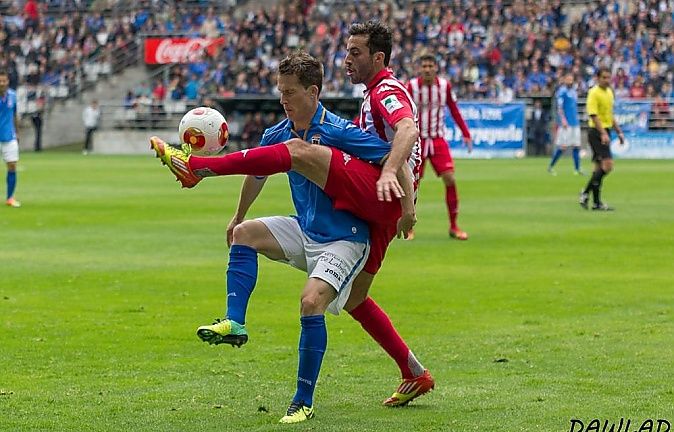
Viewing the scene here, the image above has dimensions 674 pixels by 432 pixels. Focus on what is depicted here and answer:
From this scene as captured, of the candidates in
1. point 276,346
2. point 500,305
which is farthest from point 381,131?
point 500,305

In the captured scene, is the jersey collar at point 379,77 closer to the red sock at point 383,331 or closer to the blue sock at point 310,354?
the red sock at point 383,331

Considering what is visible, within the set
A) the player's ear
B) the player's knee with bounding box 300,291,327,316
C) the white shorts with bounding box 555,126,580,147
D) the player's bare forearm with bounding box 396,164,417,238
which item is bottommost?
the white shorts with bounding box 555,126,580,147

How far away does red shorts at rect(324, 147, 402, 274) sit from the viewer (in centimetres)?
704

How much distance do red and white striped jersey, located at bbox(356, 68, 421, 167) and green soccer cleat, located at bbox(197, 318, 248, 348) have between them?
1.54 metres

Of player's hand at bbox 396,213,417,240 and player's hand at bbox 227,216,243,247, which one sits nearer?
player's hand at bbox 396,213,417,240

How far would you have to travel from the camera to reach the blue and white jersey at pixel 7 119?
23094mm

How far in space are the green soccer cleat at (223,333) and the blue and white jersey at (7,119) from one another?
675 inches

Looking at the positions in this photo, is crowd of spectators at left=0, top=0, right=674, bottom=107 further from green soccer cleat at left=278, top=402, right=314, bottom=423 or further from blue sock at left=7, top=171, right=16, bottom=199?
green soccer cleat at left=278, top=402, right=314, bottom=423

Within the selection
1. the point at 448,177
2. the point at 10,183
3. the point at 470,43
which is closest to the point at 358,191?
the point at 448,177

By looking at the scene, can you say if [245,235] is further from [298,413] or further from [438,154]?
[438,154]

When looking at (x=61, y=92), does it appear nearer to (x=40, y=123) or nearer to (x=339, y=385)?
(x=40, y=123)

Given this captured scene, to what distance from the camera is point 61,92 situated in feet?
183

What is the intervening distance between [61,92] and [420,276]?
145ft

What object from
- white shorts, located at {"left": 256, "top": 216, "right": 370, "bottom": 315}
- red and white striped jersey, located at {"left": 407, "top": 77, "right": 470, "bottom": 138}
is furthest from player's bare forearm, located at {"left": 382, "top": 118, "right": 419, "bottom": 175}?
red and white striped jersey, located at {"left": 407, "top": 77, "right": 470, "bottom": 138}
